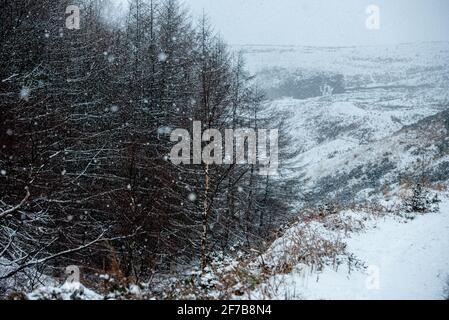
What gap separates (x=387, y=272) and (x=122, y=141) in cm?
1104

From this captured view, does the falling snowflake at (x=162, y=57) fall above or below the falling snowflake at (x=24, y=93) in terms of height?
above

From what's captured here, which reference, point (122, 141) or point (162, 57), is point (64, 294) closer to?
point (122, 141)

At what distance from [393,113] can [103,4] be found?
3526 centimetres

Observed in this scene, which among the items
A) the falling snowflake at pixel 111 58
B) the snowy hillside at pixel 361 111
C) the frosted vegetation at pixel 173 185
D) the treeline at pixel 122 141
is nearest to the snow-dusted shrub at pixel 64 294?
the frosted vegetation at pixel 173 185

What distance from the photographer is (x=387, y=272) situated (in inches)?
238

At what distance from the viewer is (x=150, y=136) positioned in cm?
1623

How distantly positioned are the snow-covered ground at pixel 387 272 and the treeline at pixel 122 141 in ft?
12.4

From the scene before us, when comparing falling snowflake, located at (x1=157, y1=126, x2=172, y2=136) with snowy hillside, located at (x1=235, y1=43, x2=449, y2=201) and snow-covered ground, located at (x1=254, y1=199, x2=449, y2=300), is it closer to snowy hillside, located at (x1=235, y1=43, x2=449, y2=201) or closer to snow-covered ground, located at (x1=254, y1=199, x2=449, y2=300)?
snowy hillside, located at (x1=235, y1=43, x2=449, y2=201)

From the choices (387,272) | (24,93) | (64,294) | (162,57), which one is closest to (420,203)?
(387,272)

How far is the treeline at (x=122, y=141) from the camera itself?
33.7 feet

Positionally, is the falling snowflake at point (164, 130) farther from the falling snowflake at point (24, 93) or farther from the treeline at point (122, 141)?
the falling snowflake at point (24, 93)

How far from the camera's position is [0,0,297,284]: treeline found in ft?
33.7
